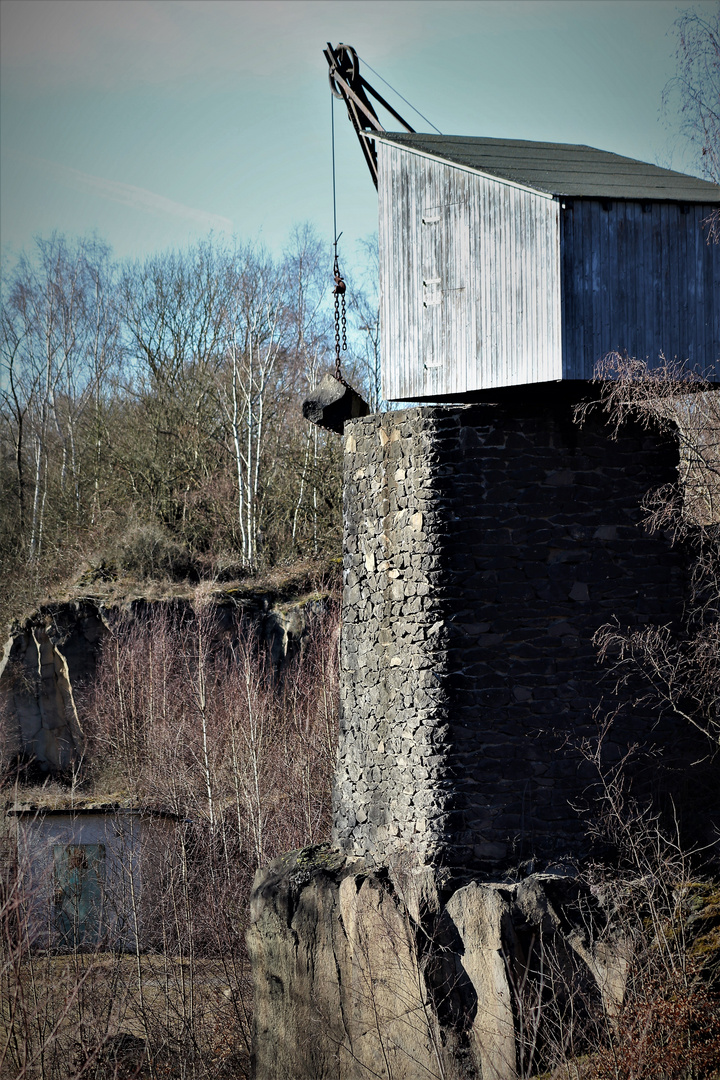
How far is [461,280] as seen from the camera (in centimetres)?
923

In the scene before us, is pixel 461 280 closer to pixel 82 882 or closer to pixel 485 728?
pixel 485 728

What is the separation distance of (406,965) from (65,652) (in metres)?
14.3

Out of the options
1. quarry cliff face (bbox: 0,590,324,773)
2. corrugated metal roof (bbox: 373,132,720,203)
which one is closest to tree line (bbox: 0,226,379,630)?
quarry cliff face (bbox: 0,590,324,773)

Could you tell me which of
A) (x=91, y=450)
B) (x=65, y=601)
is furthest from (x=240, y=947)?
(x=91, y=450)

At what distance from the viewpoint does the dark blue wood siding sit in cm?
852

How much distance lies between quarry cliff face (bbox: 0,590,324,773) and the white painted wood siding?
12341mm

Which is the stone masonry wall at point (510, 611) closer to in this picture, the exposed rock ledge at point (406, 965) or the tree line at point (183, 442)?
the exposed rock ledge at point (406, 965)

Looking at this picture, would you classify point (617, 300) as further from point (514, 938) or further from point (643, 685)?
point (514, 938)

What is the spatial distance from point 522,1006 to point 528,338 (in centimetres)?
547

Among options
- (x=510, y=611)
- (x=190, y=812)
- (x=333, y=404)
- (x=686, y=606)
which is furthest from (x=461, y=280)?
(x=190, y=812)

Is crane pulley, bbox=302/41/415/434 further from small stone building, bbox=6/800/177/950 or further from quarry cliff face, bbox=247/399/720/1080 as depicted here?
small stone building, bbox=6/800/177/950

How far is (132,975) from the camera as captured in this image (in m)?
15.2

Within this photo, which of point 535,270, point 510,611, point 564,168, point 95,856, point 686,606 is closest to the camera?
point 535,270

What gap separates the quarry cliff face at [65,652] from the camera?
825 inches
